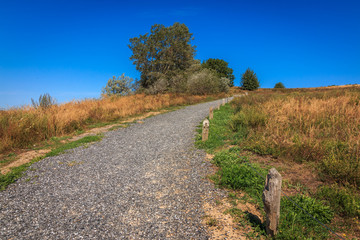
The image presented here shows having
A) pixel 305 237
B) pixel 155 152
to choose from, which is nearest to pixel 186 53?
pixel 155 152

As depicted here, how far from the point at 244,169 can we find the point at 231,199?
1.17 metres

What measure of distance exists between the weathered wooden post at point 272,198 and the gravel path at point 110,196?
1157 mm

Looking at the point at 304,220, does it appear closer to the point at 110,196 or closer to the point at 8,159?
the point at 110,196

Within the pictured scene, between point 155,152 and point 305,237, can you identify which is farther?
point 155,152

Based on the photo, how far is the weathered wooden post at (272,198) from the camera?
305 cm

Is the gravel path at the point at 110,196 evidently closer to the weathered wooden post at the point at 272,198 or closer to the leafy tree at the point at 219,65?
the weathered wooden post at the point at 272,198

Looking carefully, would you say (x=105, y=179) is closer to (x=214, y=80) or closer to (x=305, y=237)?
(x=305, y=237)

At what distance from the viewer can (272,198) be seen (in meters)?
3.10

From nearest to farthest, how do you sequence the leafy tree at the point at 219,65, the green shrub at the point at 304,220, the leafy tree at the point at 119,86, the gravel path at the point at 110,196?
the green shrub at the point at 304,220
the gravel path at the point at 110,196
the leafy tree at the point at 119,86
the leafy tree at the point at 219,65

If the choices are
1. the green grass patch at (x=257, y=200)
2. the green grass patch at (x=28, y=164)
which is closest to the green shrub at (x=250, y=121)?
the green grass patch at (x=257, y=200)

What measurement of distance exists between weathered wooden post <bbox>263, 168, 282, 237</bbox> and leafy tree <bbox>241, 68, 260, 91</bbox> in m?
70.3

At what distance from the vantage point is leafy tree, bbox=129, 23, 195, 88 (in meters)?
36.2

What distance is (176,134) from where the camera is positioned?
1078 centimetres

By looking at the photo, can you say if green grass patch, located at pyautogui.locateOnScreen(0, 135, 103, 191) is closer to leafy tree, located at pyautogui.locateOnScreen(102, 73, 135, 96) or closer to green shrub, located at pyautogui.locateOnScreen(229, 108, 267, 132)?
green shrub, located at pyautogui.locateOnScreen(229, 108, 267, 132)
